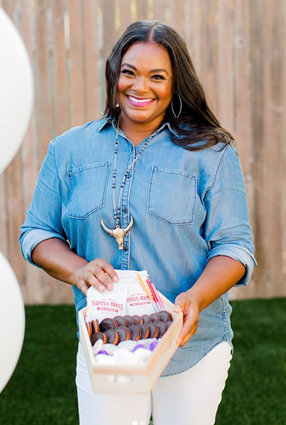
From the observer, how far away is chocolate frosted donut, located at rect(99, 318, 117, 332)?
1.47 metres

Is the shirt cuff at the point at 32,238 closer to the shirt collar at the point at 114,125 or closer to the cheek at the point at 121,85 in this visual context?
the shirt collar at the point at 114,125

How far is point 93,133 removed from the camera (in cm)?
183

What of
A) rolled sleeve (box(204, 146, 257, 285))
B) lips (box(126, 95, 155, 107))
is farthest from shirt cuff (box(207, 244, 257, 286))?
lips (box(126, 95, 155, 107))

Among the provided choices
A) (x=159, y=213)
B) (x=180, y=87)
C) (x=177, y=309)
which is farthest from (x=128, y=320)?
(x=180, y=87)

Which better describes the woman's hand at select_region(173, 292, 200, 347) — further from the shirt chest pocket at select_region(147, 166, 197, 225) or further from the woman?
the shirt chest pocket at select_region(147, 166, 197, 225)

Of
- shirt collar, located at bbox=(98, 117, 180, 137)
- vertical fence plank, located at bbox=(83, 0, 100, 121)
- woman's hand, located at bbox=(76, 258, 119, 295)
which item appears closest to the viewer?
woman's hand, located at bbox=(76, 258, 119, 295)

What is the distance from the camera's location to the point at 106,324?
58.1 inches

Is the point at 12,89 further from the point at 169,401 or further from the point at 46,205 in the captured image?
the point at 169,401

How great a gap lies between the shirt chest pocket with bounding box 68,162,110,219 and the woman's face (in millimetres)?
180

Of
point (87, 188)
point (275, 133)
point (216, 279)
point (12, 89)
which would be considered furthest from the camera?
point (275, 133)

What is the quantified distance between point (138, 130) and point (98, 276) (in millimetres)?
481

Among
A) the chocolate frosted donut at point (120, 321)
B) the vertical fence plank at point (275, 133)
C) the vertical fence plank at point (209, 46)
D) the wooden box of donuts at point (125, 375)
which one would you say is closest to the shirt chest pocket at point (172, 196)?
the chocolate frosted donut at point (120, 321)

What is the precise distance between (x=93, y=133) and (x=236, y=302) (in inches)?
111

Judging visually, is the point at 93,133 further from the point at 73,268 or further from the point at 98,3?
the point at 98,3
